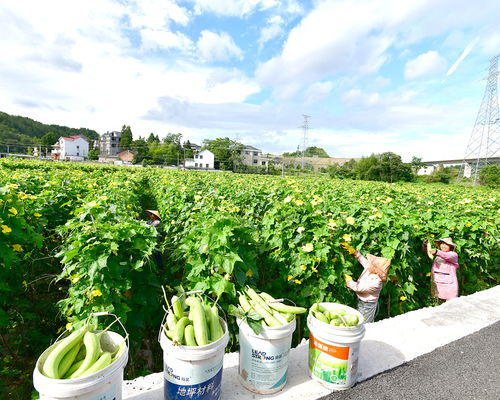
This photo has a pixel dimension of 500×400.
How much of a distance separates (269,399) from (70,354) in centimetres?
144

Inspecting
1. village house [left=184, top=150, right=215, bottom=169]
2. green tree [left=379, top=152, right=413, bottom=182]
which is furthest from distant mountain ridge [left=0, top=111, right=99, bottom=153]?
green tree [left=379, top=152, right=413, bottom=182]

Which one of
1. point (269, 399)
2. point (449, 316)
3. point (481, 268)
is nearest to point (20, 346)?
point (269, 399)

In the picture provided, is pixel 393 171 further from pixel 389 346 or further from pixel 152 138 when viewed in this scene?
pixel 152 138

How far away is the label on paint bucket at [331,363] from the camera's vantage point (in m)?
2.21

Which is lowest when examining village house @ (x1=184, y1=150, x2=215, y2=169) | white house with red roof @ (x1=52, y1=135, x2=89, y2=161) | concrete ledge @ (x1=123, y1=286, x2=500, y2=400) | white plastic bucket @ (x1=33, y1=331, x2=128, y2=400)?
concrete ledge @ (x1=123, y1=286, x2=500, y2=400)

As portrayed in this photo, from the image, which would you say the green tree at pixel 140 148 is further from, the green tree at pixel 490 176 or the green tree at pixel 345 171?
the green tree at pixel 490 176

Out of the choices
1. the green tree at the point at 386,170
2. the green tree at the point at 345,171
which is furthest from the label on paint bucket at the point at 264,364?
the green tree at the point at 386,170

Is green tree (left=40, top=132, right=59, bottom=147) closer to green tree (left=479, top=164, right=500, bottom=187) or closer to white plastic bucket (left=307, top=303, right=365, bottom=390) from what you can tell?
green tree (left=479, top=164, right=500, bottom=187)

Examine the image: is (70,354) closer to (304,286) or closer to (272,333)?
(272,333)

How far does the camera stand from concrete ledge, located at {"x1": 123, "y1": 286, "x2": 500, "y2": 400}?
220cm

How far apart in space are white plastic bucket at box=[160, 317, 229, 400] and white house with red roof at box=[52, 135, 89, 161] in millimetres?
108445

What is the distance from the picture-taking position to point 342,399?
7.23 feet

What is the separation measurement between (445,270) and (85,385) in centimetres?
513

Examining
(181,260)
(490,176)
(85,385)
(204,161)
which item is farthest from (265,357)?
(204,161)
